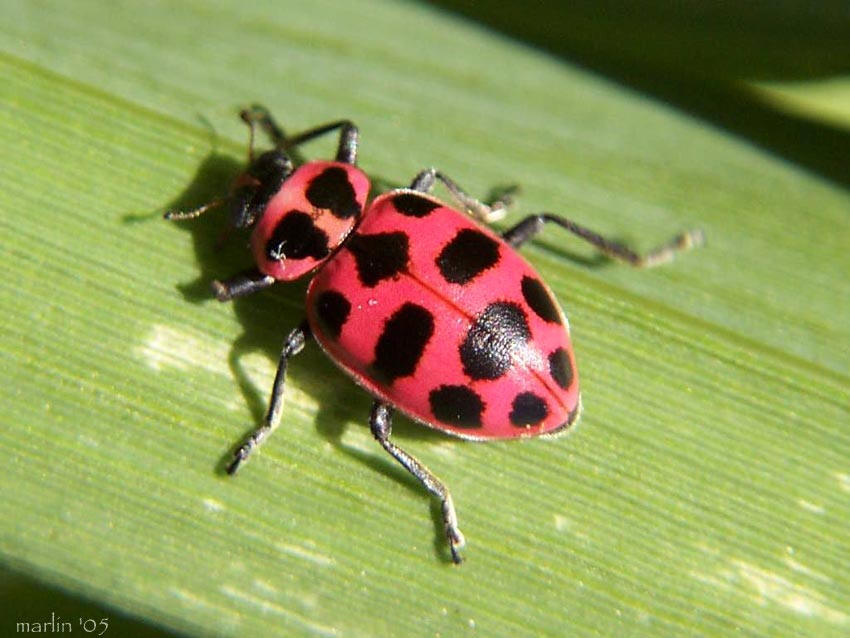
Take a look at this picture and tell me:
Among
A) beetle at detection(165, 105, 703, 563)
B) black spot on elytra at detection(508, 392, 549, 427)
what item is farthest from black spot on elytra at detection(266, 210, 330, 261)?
black spot on elytra at detection(508, 392, 549, 427)

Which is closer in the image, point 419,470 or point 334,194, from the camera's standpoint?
point 419,470

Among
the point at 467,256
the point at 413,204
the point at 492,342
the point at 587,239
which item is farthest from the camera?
the point at 587,239

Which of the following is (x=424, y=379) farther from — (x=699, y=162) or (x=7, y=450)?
(x=699, y=162)

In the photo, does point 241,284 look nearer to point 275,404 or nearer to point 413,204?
point 275,404

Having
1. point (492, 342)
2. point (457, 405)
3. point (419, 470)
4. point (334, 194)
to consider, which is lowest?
point (419, 470)

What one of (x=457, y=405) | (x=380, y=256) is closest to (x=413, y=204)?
(x=380, y=256)

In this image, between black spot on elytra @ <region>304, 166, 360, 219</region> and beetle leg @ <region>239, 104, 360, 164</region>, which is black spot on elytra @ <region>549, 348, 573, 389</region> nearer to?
black spot on elytra @ <region>304, 166, 360, 219</region>

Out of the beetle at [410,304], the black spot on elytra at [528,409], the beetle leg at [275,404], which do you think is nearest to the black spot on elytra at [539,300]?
the beetle at [410,304]
